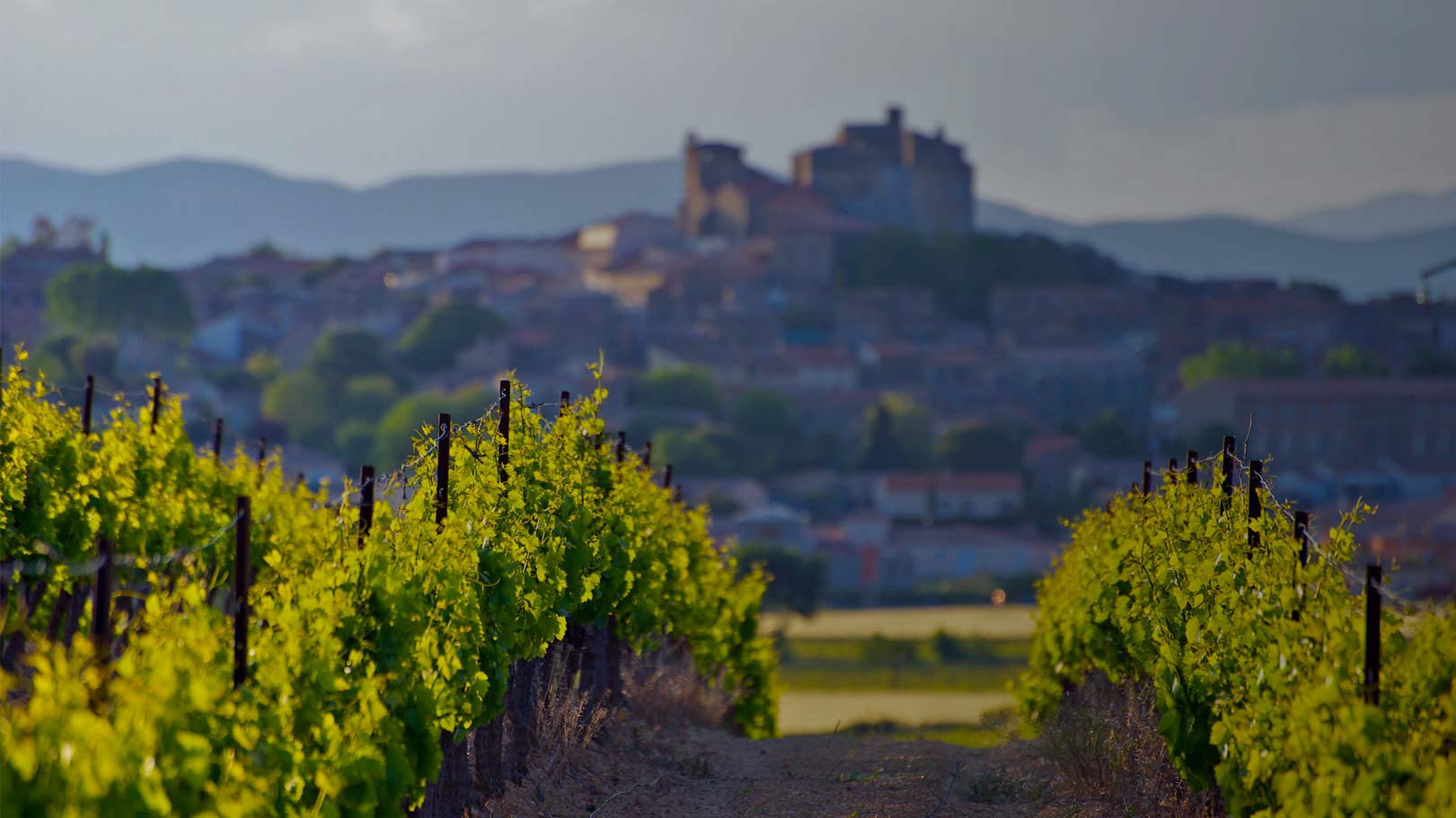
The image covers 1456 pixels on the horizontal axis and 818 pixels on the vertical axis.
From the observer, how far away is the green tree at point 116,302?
101875 millimetres

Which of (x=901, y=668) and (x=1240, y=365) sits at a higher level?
(x=1240, y=365)

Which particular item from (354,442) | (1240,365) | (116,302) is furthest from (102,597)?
(1240,365)

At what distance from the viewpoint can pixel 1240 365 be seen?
105750 millimetres

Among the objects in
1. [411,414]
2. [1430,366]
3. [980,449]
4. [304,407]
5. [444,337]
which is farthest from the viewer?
[1430,366]

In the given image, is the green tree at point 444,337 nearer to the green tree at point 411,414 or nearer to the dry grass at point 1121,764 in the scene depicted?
the green tree at point 411,414

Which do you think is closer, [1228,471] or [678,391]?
[1228,471]

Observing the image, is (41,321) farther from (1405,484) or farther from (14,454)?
(14,454)

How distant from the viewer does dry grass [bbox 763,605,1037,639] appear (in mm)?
53531

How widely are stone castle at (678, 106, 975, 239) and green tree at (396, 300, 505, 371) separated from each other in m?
20.5

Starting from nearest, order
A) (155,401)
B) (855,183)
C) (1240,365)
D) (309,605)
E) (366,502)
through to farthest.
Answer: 1. (309,605)
2. (366,502)
3. (155,401)
4. (1240,365)
5. (855,183)

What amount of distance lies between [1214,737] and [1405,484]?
92.8 m

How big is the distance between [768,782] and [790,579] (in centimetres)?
4801

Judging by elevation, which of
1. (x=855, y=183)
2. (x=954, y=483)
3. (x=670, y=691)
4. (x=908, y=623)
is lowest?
(x=908, y=623)

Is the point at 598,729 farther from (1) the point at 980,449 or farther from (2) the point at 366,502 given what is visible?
(1) the point at 980,449
